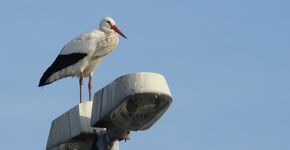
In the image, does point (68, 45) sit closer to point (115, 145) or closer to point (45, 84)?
point (45, 84)

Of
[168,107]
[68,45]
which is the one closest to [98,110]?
[168,107]

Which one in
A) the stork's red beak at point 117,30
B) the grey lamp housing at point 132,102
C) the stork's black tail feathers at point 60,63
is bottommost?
the grey lamp housing at point 132,102

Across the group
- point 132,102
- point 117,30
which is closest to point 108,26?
point 117,30

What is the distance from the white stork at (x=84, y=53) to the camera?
38.3 ft

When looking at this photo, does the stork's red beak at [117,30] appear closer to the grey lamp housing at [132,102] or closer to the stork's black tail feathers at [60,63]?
the stork's black tail feathers at [60,63]

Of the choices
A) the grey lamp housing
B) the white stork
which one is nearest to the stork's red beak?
the white stork

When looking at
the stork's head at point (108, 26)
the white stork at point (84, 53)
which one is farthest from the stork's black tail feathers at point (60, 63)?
the stork's head at point (108, 26)

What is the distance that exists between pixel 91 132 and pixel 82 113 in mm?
162

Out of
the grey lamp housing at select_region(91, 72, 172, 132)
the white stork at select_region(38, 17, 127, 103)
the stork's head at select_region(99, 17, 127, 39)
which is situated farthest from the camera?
the stork's head at select_region(99, 17, 127, 39)

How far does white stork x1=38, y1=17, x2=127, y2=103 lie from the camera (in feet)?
38.3

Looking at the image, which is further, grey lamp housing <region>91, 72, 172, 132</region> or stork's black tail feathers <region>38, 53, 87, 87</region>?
stork's black tail feathers <region>38, 53, 87, 87</region>

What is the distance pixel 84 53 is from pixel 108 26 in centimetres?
74

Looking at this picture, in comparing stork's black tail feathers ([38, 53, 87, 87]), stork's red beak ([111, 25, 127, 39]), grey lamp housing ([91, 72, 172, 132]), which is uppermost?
stork's red beak ([111, 25, 127, 39])

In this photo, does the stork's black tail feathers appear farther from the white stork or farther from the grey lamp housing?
the grey lamp housing
